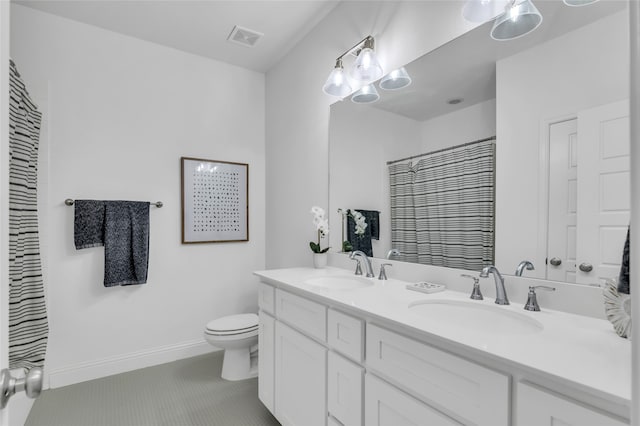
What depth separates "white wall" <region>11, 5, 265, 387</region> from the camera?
7.68 feet

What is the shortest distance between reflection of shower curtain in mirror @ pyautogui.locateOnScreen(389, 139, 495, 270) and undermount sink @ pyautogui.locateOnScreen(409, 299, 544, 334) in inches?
9.2

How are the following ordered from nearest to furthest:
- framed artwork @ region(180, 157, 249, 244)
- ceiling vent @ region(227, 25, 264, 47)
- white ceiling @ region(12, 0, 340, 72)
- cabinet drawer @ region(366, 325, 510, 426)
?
cabinet drawer @ region(366, 325, 510, 426)
white ceiling @ region(12, 0, 340, 72)
ceiling vent @ region(227, 25, 264, 47)
framed artwork @ region(180, 157, 249, 244)

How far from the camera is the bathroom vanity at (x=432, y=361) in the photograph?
728mm

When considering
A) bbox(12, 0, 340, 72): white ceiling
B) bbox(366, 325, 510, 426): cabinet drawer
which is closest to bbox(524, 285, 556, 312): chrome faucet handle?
bbox(366, 325, 510, 426): cabinet drawer

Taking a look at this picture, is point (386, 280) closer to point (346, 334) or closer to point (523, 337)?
point (346, 334)

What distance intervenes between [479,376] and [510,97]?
41.8 inches

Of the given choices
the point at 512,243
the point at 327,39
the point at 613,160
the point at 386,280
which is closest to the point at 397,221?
the point at 386,280

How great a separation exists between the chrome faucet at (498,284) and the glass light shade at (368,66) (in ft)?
4.00

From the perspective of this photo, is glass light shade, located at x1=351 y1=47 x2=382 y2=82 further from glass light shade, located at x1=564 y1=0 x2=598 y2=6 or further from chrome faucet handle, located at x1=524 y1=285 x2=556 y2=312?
chrome faucet handle, located at x1=524 y1=285 x2=556 y2=312

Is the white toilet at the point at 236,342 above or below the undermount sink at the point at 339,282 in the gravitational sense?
below

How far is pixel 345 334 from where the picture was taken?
1315mm

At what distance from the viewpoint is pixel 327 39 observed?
2.38 metres

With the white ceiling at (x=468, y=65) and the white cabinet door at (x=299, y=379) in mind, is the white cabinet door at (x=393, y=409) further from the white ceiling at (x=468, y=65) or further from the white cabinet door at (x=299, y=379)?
the white ceiling at (x=468, y=65)

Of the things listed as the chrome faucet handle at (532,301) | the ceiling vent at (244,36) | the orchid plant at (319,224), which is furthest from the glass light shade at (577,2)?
the ceiling vent at (244,36)
